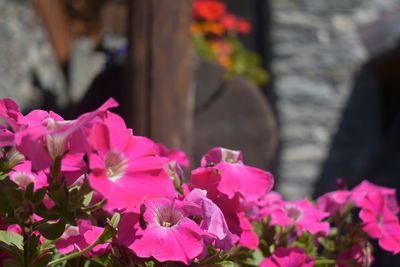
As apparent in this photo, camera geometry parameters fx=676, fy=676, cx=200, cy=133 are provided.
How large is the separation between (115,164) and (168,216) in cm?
11

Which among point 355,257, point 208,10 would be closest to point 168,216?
point 355,257

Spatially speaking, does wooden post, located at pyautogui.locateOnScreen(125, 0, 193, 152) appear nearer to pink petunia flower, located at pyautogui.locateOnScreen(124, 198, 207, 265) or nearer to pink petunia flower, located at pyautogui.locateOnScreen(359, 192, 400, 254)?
pink petunia flower, located at pyautogui.locateOnScreen(359, 192, 400, 254)

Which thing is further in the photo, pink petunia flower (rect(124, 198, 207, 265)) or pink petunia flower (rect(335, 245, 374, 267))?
pink petunia flower (rect(335, 245, 374, 267))

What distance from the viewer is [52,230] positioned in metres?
0.68

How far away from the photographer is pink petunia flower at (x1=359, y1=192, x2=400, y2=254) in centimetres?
98

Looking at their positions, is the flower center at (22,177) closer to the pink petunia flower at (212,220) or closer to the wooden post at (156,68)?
the pink petunia flower at (212,220)

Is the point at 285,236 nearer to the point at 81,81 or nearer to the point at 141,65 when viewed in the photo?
the point at 141,65

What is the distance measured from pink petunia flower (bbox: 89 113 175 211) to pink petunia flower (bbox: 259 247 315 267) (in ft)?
1.01

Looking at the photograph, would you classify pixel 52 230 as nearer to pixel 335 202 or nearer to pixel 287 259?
pixel 287 259

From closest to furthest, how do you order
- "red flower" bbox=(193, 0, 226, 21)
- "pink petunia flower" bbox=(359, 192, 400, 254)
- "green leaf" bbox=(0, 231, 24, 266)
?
"green leaf" bbox=(0, 231, 24, 266), "pink petunia flower" bbox=(359, 192, 400, 254), "red flower" bbox=(193, 0, 226, 21)

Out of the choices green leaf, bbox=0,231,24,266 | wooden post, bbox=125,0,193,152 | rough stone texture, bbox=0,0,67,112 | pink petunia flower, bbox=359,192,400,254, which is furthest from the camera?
rough stone texture, bbox=0,0,67,112

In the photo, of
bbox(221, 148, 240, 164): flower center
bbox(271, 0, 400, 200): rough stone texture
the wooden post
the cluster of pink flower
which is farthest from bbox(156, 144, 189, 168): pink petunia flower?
bbox(271, 0, 400, 200): rough stone texture

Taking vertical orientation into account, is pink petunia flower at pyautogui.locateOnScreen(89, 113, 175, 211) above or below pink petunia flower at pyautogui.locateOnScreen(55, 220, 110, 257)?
above

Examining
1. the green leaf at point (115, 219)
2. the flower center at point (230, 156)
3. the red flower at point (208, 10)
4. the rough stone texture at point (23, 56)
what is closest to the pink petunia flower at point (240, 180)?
the flower center at point (230, 156)
